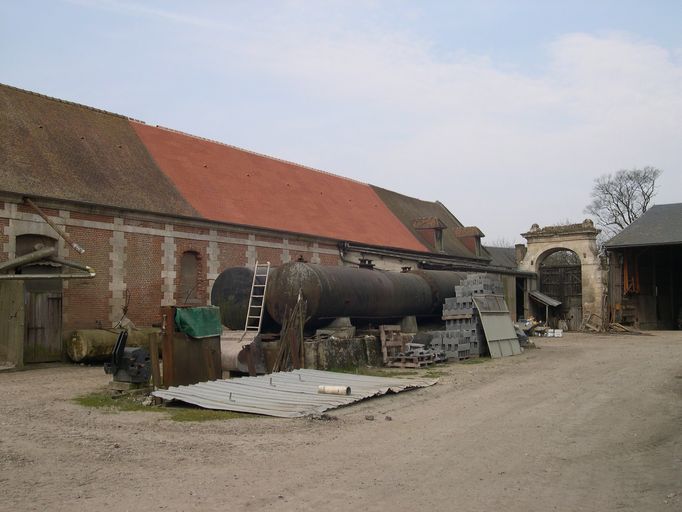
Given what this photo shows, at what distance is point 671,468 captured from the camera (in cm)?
683

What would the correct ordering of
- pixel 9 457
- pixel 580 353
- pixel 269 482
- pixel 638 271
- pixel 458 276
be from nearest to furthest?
pixel 269 482 → pixel 9 457 → pixel 580 353 → pixel 458 276 → pixel 638 271

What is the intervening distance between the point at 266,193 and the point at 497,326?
1197 centimetres

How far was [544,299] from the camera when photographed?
36031mm

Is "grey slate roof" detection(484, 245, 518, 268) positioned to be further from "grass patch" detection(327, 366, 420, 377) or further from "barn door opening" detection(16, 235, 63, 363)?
"barn door opening" detection(16, 235, 63, 363)

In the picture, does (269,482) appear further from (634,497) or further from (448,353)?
(448,353)

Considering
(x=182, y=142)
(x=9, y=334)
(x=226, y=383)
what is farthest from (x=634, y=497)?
(x=182, y=142)

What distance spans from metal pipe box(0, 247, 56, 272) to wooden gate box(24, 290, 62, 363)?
A: 827 mm

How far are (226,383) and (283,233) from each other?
45.8 ft

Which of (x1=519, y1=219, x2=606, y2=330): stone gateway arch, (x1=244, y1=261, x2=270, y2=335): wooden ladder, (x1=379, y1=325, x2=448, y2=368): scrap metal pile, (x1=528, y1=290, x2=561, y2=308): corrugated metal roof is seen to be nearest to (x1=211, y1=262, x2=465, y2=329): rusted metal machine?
(x1=244, y1=261, x2=270, y2=335): wooden ladder

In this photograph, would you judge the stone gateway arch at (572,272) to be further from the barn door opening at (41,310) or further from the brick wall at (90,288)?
the barn door opening at (41,310)

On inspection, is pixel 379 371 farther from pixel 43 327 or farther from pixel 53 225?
pixel 53 225

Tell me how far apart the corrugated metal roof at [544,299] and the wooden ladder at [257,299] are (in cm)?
2286

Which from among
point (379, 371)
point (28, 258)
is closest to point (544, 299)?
point (379, 371)

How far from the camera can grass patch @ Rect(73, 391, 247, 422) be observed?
998 cm
